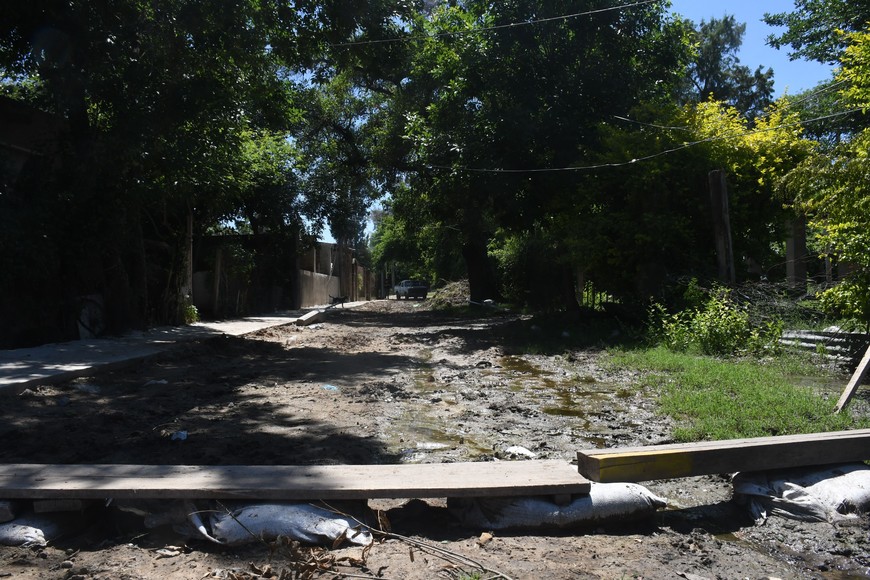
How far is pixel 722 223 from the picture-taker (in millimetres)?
14000

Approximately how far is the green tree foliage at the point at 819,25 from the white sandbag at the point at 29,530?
22.8m

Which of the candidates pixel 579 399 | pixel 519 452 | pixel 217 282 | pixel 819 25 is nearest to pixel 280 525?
pixel 519 452

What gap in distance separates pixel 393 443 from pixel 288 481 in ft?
7.86

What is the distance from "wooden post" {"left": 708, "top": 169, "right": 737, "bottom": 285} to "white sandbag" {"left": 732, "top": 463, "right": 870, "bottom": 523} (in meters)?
9.59

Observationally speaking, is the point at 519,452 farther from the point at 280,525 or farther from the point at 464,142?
the point at 464,142

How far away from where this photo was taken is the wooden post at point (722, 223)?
13.9m

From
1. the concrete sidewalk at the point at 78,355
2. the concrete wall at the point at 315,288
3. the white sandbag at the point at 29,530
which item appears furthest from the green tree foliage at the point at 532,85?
the concrete wall at the point at 315,288

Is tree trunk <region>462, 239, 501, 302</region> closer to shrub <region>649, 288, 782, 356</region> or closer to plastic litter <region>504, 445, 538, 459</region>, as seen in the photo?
shrub <region>649, 288, 782, 356</region>

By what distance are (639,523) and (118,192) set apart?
12.3m

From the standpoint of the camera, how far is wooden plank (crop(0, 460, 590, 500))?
Answer: 4.11m

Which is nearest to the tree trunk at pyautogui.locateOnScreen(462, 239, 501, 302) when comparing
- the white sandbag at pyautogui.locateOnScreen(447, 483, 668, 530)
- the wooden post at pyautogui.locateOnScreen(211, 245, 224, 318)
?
the wooden post at pyautogui.locateOnScreen(211, 245, 224, 318)

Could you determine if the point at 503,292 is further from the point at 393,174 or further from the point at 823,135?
the point at 823,135

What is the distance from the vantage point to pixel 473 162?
1880 centimetres

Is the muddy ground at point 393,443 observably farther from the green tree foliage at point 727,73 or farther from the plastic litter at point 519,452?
the green tree foliage at point 727,73
